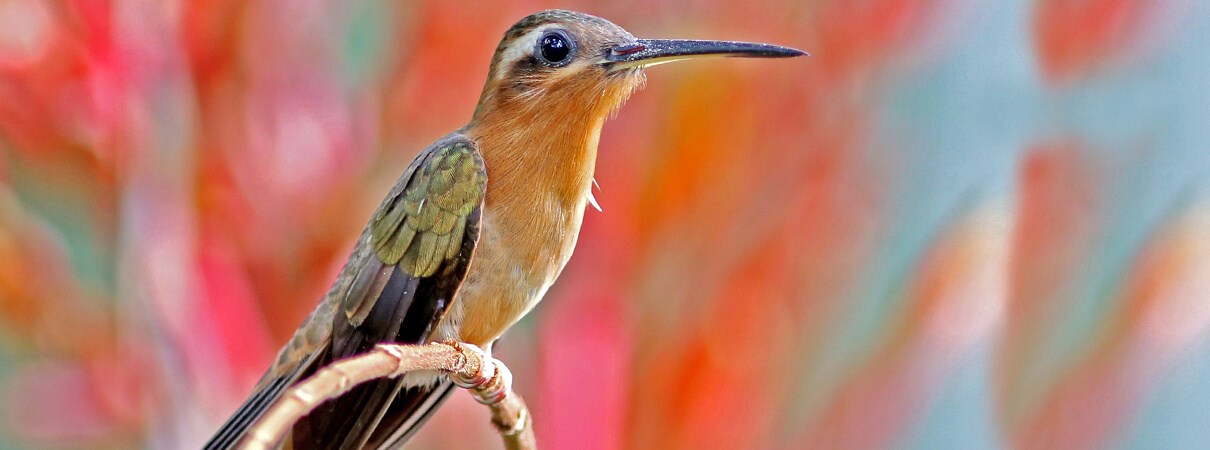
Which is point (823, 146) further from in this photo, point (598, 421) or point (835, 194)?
point (598, 421)

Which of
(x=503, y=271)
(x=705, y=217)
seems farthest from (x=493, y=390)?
(x=705, y=217)

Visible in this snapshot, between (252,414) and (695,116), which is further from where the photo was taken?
(695,116)

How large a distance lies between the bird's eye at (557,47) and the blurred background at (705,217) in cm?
109

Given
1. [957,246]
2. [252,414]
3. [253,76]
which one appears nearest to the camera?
[252,414]

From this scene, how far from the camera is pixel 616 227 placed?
94.2 inches

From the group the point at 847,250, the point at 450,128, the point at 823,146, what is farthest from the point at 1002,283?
the point at 450,128

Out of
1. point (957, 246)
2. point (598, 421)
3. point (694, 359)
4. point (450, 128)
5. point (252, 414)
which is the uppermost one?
point (450, 128)

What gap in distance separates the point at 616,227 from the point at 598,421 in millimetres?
487

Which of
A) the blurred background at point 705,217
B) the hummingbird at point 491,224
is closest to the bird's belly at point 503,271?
the hummingbird at point 491,224

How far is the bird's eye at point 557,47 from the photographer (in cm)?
126

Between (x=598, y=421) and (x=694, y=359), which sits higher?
(x=694, y=359)

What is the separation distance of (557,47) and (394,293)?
0.38 m

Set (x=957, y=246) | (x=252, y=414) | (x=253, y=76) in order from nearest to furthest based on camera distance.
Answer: (x=252, y=414) < (x=253, y=76) < (x=957, y=246)

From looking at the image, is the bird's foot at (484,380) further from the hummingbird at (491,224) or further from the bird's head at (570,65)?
the bird's head at (570,65)
